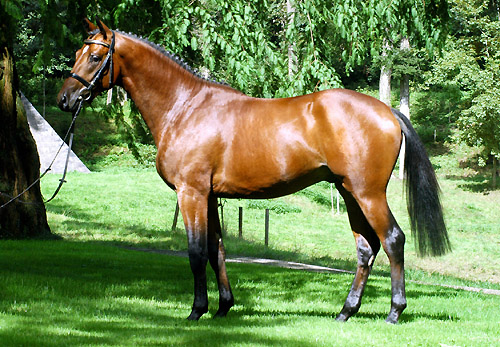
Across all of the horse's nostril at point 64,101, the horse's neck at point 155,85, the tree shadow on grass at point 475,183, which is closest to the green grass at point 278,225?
the tree shadow on grass at point 475,183

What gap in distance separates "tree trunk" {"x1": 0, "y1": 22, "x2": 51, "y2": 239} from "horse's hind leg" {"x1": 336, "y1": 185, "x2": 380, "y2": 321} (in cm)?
809

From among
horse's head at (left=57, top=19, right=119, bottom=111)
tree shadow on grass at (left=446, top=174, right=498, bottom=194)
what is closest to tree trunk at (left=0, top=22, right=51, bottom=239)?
horse's head at (left=57, top=19, right=119, bottom=111)

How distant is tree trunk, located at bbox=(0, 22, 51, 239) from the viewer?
11805mm

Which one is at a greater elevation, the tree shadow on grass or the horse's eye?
the horse's eye

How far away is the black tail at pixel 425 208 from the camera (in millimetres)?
5855

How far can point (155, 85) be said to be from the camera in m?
5.86

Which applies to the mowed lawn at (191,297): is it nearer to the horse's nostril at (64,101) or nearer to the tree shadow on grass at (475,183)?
the horse's nostril at (64,101)

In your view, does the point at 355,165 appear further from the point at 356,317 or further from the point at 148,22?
the point at 148,22

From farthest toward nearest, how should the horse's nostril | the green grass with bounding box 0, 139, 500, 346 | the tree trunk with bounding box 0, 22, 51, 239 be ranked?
the tree trunk with bounding box 0, 22, 51, 239 → the horse's nostril → the green grass with bounding box 0, 139, 500, 346

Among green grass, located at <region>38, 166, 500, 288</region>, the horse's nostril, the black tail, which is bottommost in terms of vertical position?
green grass, located at <region>38, 166, 500, 288</region>

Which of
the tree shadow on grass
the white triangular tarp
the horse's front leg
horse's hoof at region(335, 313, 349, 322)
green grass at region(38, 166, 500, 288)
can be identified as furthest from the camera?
the tree shadow on grass

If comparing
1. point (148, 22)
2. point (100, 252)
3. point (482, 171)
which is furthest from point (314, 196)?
point (148, 22)

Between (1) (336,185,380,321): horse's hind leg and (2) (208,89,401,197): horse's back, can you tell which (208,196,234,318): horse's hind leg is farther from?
(1) (336,185,380,321): horse's hind leg

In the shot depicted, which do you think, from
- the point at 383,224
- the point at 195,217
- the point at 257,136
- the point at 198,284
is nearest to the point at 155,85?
the point at 257,136
